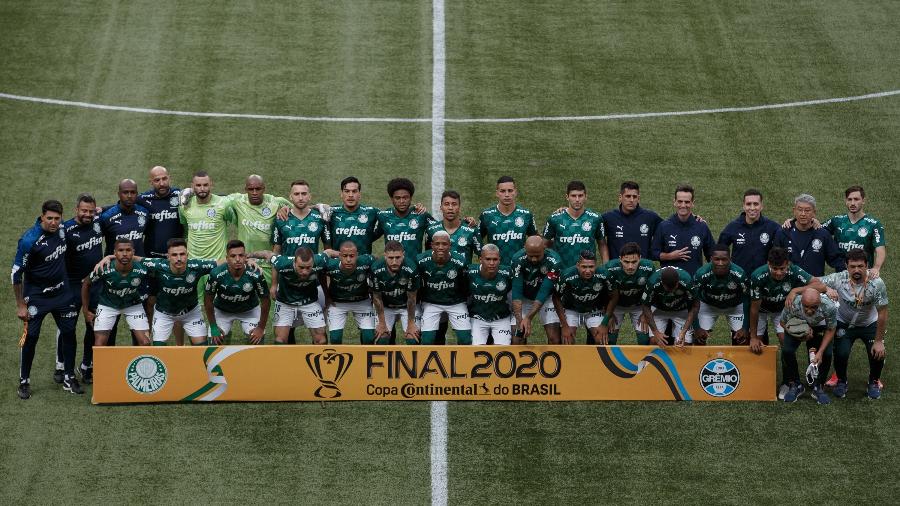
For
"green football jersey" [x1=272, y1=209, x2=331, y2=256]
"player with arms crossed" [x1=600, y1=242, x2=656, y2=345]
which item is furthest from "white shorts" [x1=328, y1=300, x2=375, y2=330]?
"player with arms crossed" [x1=600, y1=242, x2=656, y2=345]

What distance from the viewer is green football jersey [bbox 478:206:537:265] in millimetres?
15406

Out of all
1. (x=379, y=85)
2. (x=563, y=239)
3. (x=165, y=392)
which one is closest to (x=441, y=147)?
(x=379, y=85)

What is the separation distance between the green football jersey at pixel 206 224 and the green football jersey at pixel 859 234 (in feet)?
22.6

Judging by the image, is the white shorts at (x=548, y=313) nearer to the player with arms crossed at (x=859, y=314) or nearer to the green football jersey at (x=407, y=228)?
the green football jersey at (x=407, y=228)

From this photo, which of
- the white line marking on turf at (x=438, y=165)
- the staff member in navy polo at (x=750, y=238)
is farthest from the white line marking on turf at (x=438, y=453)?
the staff member in navy polo at (x=750, y=238)

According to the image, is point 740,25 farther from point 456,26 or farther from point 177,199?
point 177,199

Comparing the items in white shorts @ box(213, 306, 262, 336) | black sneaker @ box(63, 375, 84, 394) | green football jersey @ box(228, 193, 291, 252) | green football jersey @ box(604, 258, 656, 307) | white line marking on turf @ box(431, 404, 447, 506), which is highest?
green football jersey @ box(228, 193, 291, 252)

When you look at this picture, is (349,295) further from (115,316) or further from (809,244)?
(809,244)

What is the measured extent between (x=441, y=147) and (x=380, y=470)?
860 cm

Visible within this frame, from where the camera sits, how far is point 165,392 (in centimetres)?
1442

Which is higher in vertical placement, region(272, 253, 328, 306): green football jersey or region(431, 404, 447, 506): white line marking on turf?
region(272, 253, 328, 306): green football jersey

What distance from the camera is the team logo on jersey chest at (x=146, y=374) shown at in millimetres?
14281

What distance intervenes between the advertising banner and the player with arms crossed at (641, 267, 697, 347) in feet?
1.21

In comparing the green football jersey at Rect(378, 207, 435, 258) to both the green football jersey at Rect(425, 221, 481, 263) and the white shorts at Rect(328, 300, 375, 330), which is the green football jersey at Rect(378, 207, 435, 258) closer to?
the green football jersey at Rect(425, 221, 481, 263)
